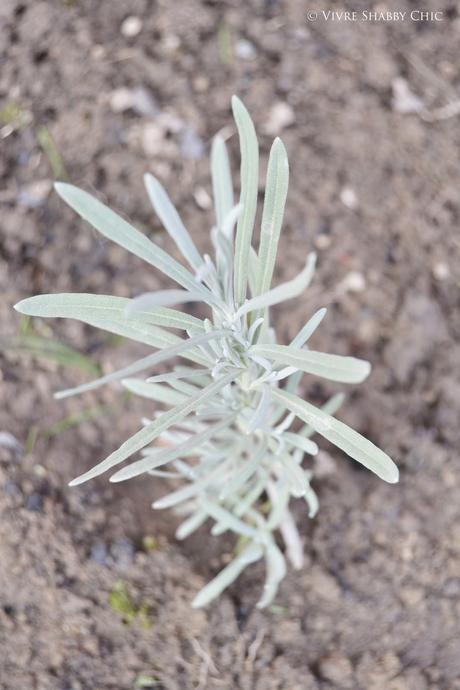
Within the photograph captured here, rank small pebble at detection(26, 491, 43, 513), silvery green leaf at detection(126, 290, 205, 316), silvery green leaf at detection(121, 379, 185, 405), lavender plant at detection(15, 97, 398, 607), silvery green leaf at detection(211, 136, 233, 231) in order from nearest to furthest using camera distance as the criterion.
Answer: silvery green leaf at detection(126, 290, 205, 316) < lavender plant at detection(15, 97, 398, 607) < silvery green leaf at detection(211, 136, 233, 231) < silvery green leaf at detection(121, 379, 185, 405) < small pebble at detection(26, 491, 43, 513)

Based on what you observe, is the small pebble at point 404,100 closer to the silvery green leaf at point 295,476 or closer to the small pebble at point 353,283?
the small pebble at point 353,283

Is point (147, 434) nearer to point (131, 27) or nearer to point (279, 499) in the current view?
point (279, 499)

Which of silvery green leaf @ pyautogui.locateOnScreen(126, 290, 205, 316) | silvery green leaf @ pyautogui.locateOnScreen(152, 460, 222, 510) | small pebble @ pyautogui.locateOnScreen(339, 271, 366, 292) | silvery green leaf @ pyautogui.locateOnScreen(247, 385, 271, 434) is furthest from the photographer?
small pebble @ pyautogui.locateOnScreen(339, 271, 366, 292)

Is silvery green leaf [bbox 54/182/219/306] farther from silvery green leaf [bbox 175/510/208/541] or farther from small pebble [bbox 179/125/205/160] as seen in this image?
small pebble [bbox 179/125/205/160]

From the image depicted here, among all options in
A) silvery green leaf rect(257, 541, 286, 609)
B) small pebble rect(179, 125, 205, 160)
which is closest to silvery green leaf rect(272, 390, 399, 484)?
silvery green leaf rect(257, 541, 286, 609)

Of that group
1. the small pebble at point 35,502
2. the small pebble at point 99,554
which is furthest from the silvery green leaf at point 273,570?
the small pebble at point 35,502

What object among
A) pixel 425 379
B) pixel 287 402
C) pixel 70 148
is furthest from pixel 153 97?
pixel 287 402

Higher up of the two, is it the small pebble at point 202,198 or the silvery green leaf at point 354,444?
the silvery green leaf at point 354,444

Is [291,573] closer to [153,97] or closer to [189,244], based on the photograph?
[189,244]
